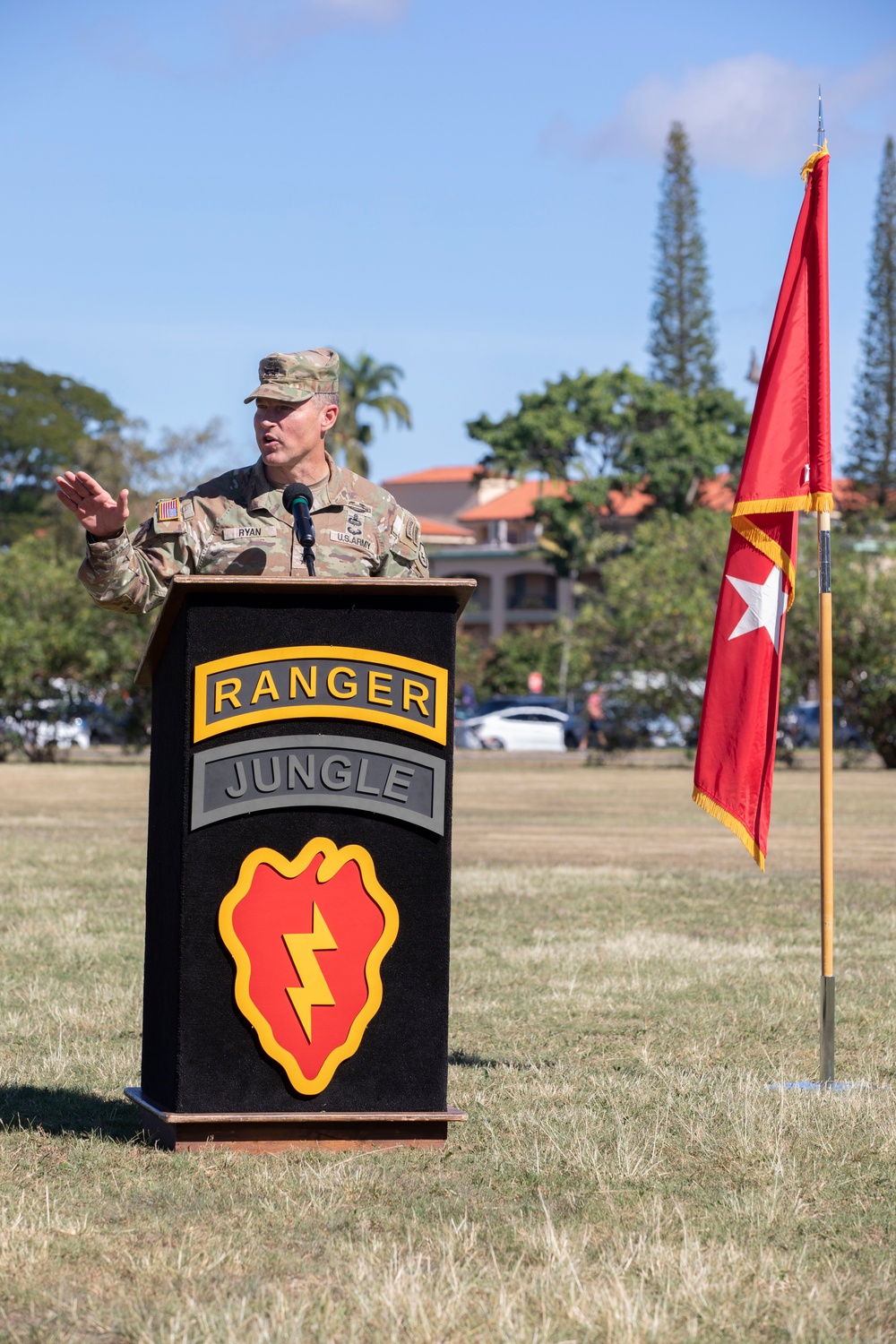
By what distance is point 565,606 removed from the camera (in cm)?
9425

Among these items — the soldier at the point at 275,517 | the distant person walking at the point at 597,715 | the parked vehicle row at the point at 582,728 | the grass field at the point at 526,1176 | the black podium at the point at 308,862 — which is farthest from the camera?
the distant person walking at the point at 597,715

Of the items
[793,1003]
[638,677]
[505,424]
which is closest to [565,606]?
[505,424]

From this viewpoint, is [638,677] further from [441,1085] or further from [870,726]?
[441,1085]

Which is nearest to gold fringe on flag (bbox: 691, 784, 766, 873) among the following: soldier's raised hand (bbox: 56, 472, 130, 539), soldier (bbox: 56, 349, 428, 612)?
soldier (bbox: 56, 349, 428, 612)

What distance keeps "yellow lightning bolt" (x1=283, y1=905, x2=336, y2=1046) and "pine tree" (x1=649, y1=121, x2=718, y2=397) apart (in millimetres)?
71225

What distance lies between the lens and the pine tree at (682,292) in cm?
7356

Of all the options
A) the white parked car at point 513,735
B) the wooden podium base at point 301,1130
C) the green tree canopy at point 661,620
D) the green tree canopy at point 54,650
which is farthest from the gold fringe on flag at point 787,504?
the white parked car at point 513,735

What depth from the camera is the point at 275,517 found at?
201 inches

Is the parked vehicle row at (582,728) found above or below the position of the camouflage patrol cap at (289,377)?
below

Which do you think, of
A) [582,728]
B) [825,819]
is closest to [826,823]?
[825,819]

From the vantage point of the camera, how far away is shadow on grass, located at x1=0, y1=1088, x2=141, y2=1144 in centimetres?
514

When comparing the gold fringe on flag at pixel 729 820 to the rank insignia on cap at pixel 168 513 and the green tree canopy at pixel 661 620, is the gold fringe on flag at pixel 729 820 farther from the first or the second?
the green tree canopy at pixel 661 620

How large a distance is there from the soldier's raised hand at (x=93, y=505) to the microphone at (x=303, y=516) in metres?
0.45

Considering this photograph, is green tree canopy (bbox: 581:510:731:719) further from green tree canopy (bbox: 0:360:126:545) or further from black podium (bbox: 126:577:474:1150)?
green tree canopy (bbox: 0:360:126:545)
